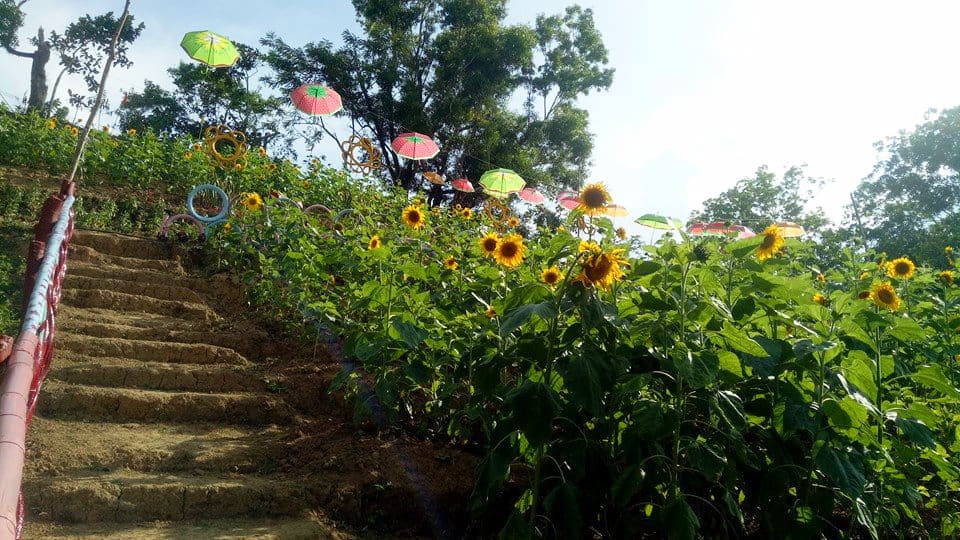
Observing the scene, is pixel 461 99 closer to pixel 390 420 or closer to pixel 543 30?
pixel 543 30

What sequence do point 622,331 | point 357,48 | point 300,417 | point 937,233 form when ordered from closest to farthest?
point 622,331 → point 300,417 → point 937,233 → point 357,48

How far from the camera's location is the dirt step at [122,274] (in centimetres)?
523

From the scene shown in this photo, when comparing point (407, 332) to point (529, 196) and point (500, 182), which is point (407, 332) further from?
point (529, 196)

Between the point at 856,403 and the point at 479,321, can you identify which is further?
the point at 479,321

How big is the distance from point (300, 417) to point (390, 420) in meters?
0.86

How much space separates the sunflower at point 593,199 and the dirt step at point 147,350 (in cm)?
274

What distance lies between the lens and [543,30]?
20.0m

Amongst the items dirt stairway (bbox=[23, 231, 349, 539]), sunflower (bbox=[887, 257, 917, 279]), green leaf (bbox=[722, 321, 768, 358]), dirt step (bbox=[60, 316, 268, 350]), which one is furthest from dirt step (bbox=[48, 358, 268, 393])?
sunflower (bbox=[887, 257, 917, 279])

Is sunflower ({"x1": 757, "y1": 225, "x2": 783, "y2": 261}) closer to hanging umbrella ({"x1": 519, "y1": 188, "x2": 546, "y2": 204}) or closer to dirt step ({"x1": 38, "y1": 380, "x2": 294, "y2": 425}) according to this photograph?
dirt step ({"x1": 38, "y1": 380, "x2": 294, "y2": 425})

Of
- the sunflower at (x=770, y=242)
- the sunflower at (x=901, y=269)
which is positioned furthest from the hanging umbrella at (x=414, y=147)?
the sunflower at (x=770, y=242)

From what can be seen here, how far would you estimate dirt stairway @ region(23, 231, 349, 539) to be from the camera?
240 centimetres

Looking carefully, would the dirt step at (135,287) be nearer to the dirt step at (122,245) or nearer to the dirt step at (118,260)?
the dirt step at (118,260)

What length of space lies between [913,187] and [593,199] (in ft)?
83.1

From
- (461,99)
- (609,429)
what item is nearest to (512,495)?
(609,429)
